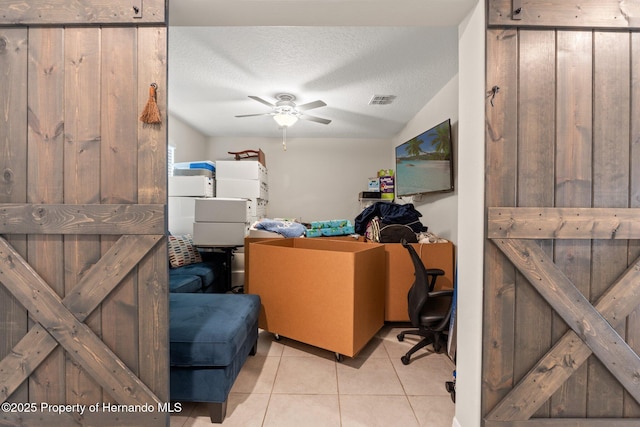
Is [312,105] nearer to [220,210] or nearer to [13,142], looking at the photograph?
[220,210]

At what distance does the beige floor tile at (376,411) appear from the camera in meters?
1.41

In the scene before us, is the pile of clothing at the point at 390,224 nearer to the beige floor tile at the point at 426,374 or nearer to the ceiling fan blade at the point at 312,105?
the beige floor tile at the point at 426,374

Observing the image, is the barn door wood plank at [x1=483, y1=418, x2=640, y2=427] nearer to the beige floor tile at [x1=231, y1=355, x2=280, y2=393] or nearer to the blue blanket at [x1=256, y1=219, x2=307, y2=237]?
the beige floor tile at [x1=231, y1=355, x2=280, y2=393]

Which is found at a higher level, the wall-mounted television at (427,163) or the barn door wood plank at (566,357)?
the wall-mounted television at (427,163)

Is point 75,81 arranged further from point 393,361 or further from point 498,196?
point 393,361

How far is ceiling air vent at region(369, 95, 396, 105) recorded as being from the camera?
2.90 metres

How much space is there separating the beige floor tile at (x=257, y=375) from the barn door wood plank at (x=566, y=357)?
135cm

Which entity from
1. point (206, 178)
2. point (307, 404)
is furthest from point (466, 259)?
point (206, 178)

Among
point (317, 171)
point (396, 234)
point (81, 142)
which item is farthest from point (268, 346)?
point (317, 171)

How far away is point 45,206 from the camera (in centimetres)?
115

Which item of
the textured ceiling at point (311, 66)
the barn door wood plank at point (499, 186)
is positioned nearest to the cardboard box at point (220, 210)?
the textured ceiling at point (311, 66)

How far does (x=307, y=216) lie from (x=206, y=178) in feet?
6.11

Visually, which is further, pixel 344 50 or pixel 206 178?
pixel 206 178

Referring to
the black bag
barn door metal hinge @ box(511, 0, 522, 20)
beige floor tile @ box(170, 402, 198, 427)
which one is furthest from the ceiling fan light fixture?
beige floor tile @ box(170, 402, 198, 427)
